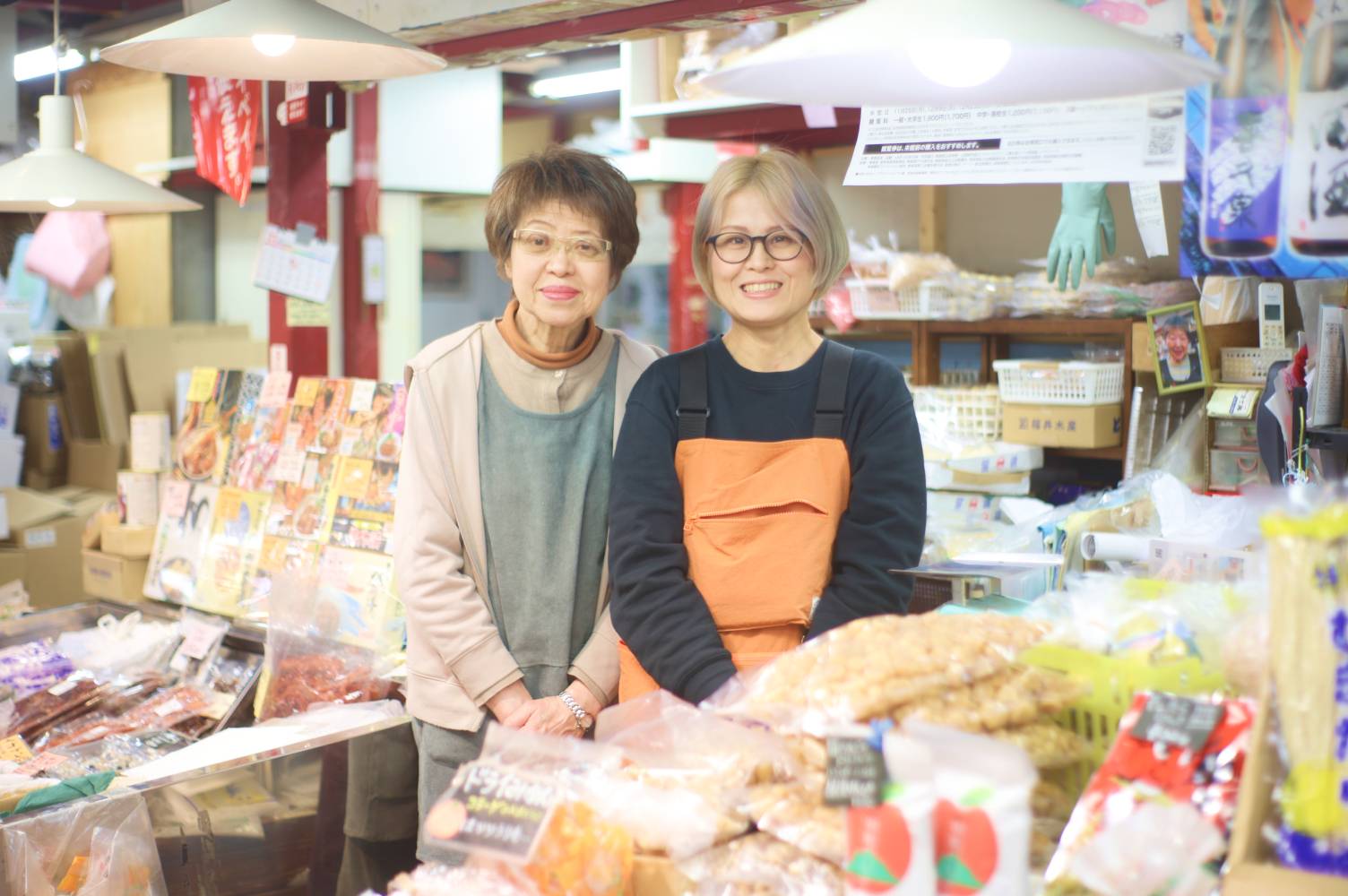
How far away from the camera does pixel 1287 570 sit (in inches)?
49.3

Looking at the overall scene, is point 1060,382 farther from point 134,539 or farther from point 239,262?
point 239,262

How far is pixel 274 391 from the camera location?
4566 mm

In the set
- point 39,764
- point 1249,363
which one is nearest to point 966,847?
point 39,764

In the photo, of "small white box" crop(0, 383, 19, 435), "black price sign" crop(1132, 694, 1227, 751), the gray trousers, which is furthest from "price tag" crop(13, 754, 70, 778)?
"small white box" crop(0, 383, 19, 435)

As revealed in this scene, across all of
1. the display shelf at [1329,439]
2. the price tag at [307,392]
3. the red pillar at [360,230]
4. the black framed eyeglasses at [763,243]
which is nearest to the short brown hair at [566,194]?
the black framed eyeglasses at [763,243]

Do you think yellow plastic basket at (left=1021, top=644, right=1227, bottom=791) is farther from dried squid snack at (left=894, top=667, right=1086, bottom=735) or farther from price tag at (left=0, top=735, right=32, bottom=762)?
price tag at (left=0, top=735, right=32, bottom=762)

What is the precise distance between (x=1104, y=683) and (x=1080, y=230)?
5.44 ft

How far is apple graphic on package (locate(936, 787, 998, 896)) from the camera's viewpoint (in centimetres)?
126

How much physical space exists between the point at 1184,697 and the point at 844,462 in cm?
89

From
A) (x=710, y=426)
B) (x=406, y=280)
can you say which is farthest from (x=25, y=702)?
(x=406, y=280)

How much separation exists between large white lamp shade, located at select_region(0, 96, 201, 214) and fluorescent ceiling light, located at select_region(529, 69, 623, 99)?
233 inches

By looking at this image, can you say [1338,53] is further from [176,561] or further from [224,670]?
[176,561]

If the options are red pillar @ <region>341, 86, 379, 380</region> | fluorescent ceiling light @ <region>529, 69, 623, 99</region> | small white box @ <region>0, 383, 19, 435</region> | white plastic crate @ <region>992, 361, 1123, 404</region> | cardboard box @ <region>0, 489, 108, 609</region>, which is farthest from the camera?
fluorescent ceiling light @ <region>529, 69, 623, 99</region>

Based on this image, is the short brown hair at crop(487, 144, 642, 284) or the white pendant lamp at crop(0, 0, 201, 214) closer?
the short brown hair at crop(487, 144, 642, 284)
